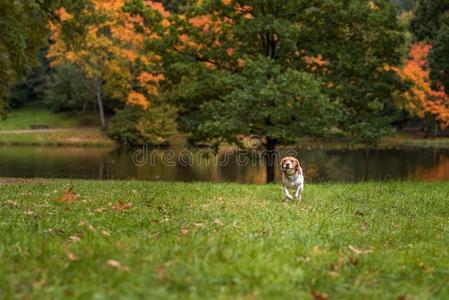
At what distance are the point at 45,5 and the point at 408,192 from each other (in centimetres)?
1559

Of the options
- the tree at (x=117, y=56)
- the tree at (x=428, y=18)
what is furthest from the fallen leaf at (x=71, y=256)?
the tree at (x=117, y=56)

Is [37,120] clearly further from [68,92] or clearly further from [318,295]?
[318,295]

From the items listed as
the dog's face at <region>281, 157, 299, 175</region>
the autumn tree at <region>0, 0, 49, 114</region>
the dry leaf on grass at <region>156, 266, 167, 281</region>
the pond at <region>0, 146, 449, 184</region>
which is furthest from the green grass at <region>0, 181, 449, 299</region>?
the pond at <region>0, 146, 449, 184</region>

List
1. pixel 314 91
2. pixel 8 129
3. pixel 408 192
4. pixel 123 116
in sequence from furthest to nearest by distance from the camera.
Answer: pixel 8 129
pixel 123 116
pixel 314 91
pixel 408 192

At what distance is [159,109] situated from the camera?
49.0m

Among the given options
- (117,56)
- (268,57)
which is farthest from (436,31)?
(117,56)

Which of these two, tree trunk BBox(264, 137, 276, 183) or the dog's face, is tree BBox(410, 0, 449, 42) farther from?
the dog's face

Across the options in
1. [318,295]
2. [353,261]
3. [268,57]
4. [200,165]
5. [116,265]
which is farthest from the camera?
[200,165]

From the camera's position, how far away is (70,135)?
5256 cm

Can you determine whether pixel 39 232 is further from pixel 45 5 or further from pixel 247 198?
pixel 45 5

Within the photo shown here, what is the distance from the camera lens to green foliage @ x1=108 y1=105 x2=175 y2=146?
4784cm

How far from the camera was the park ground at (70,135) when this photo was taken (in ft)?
166

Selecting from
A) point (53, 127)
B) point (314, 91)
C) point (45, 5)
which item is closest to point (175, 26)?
point (45, 5)

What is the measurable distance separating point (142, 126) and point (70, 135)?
8999 millimetres
